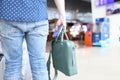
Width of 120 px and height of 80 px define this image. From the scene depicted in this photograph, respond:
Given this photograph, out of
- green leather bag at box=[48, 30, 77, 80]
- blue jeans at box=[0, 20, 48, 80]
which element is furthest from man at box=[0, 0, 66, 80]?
green leather bag at box=[48, 30, 77, 80]

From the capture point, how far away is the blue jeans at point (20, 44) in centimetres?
117

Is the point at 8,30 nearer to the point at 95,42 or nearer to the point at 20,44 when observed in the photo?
the point at 20,44

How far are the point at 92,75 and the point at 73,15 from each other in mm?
10610

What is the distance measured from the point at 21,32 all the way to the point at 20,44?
63mm

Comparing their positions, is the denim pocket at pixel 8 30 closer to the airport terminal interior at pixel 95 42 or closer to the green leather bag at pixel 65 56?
the green leather bag at pixel 65 56

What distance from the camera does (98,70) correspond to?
2.47 metres

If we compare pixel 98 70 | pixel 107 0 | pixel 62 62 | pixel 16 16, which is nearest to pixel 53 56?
pixel 62 62

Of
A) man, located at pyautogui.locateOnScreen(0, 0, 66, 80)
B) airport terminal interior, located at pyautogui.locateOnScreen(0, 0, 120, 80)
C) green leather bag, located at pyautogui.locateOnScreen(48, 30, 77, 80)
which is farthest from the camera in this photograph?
airport terminal interior, located at pyautogui.locateOnScreen(0, 0, 120, 80)

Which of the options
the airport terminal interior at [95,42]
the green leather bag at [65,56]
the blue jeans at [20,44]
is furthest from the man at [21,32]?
the airport terminal interior at [95,42]

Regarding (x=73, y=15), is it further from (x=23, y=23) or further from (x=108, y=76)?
(x=23, y=23)

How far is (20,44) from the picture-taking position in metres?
1.21

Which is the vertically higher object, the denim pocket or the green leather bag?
the denim pocket

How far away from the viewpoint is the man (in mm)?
1157

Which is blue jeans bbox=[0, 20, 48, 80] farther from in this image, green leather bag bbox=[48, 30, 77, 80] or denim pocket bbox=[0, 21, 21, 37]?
green leather bag bbox=[48, 30, 77, 80]
